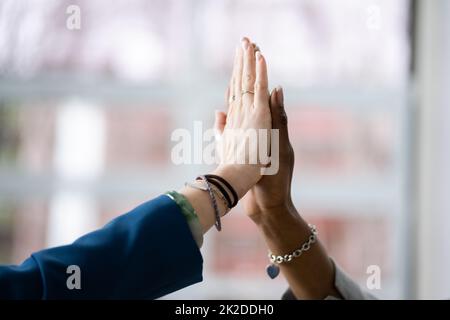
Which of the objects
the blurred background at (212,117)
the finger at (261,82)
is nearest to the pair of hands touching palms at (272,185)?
the finger at (261,82)

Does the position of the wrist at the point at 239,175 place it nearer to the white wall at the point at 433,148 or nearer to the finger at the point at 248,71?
the finger at the point at 248,71

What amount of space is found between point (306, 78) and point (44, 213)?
4.05ft

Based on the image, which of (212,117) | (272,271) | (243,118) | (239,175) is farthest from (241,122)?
(212,117)

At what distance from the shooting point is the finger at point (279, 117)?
0.82 m

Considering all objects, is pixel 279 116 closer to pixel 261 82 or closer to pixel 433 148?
pixel 261 82

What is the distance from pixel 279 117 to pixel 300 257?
0.68 ft

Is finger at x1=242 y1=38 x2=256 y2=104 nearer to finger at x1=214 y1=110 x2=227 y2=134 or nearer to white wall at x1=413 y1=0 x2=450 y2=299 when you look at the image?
finger at x1=214 y1=110 x2=227 y2=134

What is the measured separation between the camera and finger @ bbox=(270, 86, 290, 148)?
2.70 feet

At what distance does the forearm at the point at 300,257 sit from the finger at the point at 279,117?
0.31 ft

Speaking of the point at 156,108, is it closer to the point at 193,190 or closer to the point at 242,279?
the point at 242,279

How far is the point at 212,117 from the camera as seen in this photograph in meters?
2.47

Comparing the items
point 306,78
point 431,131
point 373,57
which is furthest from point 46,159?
point 431,131

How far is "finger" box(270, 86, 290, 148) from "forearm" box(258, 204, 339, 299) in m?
0.09

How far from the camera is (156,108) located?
2512 mm
